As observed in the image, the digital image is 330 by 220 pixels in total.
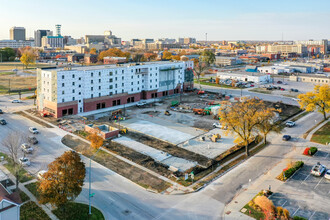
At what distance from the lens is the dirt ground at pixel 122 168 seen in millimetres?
33281

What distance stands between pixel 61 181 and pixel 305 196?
26.0 m

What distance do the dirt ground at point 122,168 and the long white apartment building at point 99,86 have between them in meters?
16.5

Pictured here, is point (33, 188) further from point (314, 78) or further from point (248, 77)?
point (314, 78)

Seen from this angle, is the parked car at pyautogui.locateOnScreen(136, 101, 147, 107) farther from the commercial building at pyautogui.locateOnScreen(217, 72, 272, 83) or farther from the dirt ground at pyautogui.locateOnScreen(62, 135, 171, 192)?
the commercial building at pyautogui.locateOnScreen(217, 72, 272, 83)

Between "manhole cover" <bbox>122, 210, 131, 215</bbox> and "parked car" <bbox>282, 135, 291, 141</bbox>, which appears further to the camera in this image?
"parked car" <bbox>282, 135, 291, 141</bbox>

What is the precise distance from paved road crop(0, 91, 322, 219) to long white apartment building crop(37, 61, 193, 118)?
18.2m

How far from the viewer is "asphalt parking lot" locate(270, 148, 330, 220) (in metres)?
28.0

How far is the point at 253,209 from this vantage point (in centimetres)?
2825

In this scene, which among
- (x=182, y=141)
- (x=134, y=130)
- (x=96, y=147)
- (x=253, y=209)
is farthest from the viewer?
(x=134, y=130)

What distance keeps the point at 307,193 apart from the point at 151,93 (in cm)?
5333

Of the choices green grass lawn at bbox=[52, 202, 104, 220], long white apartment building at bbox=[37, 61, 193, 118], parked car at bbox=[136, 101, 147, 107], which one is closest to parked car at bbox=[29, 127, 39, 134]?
A: long white apartment building at bbox=[37, 61, 193, 118]

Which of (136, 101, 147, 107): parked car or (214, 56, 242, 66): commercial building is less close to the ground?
(214, 56, 242, 66): commercial building

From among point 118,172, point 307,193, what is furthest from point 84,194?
point 307,193

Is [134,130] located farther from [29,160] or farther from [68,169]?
[68,169]
